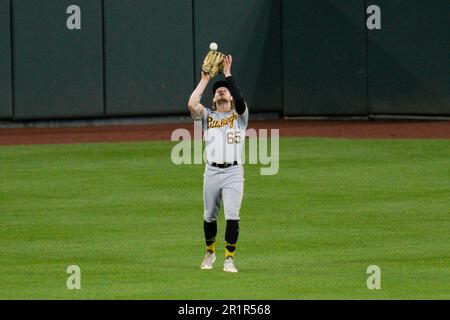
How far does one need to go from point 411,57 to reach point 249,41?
4.13m

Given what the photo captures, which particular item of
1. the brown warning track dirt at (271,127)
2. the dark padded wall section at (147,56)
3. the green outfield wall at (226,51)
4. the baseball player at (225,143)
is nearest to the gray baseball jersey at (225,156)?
the baseball player at (225,143)

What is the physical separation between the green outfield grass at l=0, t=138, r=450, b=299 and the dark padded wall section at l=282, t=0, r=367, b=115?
4.75 meters

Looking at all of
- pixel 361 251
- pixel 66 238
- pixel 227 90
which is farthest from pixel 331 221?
pixel 227 90

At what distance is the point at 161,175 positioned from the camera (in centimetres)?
2100

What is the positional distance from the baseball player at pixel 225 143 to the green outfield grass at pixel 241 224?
688 mm

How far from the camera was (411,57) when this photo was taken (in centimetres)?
2823

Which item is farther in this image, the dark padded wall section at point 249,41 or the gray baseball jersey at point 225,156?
the dark padded wall section at point 249,41

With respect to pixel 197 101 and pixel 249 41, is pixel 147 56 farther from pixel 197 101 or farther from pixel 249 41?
pixel 197 101

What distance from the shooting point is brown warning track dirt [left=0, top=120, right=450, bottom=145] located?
2655 centimetres

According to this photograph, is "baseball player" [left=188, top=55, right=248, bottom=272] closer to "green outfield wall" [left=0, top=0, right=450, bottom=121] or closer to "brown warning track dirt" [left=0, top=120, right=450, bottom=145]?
"brown warning track dirt" [left=0, top=120, right=450, bottom=145]

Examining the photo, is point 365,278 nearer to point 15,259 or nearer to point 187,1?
point 15,259

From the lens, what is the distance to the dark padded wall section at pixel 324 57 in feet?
95.8

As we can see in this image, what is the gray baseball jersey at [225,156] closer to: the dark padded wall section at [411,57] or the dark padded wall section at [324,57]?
the dark padded wall section at [411,57]

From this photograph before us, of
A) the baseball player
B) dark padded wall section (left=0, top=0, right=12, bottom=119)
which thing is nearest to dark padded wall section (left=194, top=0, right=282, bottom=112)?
dark padded wall section (left=0, top=0, right=12, bottom=119)
